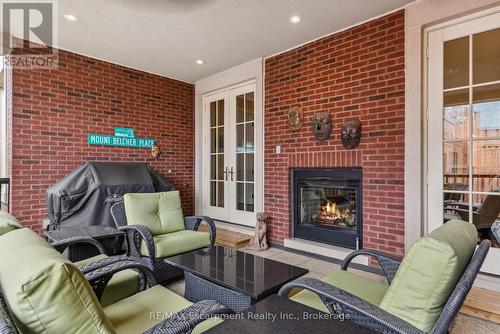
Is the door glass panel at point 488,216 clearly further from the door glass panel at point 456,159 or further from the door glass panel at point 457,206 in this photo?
the door glass panel at point 456,159

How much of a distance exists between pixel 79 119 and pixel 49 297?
3898 millimetres

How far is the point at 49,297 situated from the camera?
0.87 meters

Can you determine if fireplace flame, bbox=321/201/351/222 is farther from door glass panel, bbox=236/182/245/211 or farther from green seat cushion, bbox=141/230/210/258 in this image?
green seat cushion, bbox=141/230/210/258

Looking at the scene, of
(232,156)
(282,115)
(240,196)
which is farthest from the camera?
(232,156)

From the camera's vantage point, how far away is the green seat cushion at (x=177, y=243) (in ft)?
8.87

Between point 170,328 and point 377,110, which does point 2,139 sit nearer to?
point 170,328

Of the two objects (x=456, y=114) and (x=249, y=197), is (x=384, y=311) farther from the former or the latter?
(x=249, y=197)

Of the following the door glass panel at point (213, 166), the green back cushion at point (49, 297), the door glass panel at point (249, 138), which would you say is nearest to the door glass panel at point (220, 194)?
the door glass panel at point (213, 166)

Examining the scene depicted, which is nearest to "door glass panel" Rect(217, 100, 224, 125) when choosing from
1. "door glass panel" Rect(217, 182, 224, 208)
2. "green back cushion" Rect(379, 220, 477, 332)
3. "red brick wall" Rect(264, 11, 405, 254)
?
"door glass panel" Rect(217, 182, 224, 208)

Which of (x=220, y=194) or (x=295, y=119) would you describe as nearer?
(x=295, y=119)

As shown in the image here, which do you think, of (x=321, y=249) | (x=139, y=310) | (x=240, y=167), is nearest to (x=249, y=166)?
(x=240, y=167)

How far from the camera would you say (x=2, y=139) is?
4.06 m

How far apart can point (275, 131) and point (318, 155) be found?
0.81 meters

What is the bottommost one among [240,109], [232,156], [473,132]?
[232,156]
